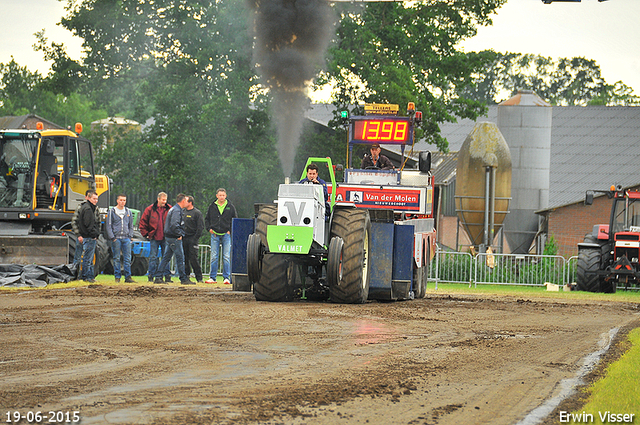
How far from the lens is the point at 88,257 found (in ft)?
60.4

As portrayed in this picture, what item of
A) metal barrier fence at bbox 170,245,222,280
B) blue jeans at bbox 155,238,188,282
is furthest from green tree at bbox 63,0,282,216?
blue jeans at bbox 155,238,188,282

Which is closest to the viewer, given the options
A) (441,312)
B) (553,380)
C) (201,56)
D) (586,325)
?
(553,380)

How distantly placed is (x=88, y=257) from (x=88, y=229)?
641mm

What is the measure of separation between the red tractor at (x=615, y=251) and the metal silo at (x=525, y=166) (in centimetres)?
1078

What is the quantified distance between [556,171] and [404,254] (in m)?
33.4

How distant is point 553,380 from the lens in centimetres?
782

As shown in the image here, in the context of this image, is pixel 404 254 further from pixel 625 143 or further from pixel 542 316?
pixel 625 143

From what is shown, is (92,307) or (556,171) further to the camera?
(556,171)

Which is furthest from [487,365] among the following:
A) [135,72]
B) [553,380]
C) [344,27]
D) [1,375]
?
[135,72]

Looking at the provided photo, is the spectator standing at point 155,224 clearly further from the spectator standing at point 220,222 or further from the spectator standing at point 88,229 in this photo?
the spectator standing at point 88,229

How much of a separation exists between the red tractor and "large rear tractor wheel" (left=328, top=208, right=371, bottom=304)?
33.4 feet

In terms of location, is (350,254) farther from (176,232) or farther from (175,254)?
(175,254)

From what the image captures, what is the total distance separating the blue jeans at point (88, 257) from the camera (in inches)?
720

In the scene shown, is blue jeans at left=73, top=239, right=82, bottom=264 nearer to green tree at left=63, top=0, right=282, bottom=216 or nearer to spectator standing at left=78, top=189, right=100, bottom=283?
spectator standing at left=78, top=189, right=100, bottom=283
